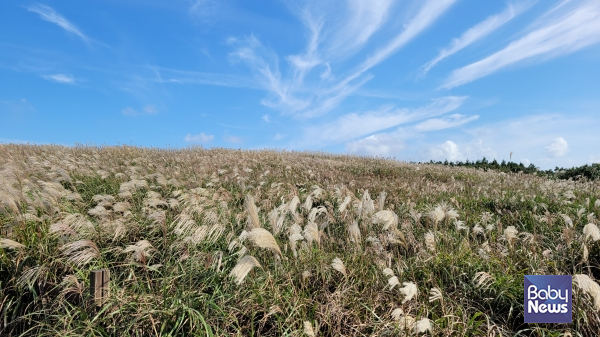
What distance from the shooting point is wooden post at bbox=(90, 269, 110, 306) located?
291 centimetres

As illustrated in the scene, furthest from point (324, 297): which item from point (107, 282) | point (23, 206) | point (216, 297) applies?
point (23, 206)

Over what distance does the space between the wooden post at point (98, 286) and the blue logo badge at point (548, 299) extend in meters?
4.04

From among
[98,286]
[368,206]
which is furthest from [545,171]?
[98,286]

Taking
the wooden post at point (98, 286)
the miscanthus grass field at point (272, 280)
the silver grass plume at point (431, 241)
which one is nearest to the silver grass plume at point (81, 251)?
the miscanthus grass field at point (272, 280)

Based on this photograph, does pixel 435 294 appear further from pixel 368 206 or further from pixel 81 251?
pixel 81 251

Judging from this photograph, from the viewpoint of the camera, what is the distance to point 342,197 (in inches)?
246

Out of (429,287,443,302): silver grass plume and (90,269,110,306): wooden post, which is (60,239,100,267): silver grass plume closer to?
(90,269,110,306): wooden post

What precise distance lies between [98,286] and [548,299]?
4288mm

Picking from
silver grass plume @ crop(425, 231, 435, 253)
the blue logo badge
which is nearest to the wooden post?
silver grass plume @ crop(425, 231, 435, 253)

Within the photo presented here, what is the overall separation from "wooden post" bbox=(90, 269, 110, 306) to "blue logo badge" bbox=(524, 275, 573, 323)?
4.04 meters

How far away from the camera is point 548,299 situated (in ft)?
9.85

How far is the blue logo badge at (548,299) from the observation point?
9.65ft

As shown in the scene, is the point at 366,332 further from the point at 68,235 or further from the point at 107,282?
the point at 68,235

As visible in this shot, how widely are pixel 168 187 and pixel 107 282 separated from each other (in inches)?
185
